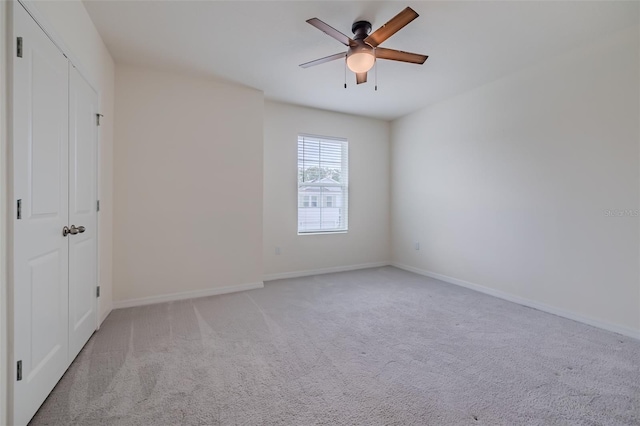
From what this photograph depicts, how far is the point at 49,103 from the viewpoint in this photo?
1.70m

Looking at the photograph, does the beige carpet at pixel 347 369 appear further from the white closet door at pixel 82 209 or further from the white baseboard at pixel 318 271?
the white baseboard at pixel 318 271

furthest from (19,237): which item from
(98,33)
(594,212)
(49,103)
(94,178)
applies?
(594,212)

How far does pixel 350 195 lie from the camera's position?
16.6ft

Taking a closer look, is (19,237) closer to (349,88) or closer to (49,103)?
(49,103)

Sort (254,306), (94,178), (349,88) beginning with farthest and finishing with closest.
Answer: (349,88) → (254,306) → (94,178)

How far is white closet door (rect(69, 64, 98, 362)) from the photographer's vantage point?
2.04 meters

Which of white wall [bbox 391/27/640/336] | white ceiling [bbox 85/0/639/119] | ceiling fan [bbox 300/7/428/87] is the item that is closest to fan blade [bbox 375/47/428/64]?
ceiling fan [bbox 300/7/428/87]

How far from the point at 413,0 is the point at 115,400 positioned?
335 cm

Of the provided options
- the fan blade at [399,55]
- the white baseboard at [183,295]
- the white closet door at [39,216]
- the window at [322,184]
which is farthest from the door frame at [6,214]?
the window at [322,184]

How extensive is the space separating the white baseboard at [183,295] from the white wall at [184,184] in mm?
36

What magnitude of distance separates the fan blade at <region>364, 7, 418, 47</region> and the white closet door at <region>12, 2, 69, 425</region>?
83.5 inches

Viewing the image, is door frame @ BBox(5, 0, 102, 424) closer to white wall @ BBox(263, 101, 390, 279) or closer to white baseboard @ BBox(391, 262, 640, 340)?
white wall @ BBox(263, 101, 390, 279)

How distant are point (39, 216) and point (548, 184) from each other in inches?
171

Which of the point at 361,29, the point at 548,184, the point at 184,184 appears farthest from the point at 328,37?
the point at 548,184
